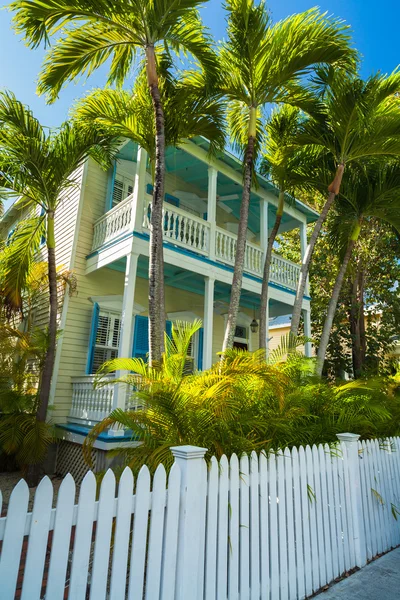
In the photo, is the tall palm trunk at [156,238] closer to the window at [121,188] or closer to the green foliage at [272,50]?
the green foliage at [272,50]

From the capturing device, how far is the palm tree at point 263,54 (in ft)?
20.8

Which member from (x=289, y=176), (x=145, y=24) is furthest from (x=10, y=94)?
(x=289, y=176)

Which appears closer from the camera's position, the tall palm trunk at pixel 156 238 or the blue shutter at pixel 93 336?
the tall palm trunk at pixel 156 238

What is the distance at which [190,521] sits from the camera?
96.0 inches

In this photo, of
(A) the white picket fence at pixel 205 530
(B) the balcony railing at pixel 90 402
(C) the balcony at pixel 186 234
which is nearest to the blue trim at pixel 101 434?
(B) the balcony railing at pixel 90 402

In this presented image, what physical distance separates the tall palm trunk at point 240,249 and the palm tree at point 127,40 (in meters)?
1.20

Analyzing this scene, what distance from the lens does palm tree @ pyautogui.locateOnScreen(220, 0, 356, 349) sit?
20.8 ft

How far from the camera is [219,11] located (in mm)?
6547

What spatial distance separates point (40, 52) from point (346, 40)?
530cm

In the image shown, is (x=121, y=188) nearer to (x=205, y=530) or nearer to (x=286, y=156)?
(x=286, y=156)

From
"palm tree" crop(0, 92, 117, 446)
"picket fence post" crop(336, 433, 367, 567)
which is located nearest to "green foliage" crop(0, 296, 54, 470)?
"palm tree" crop(0, 92, 117, 446)

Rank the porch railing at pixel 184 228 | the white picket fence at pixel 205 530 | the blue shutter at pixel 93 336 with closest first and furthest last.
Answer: the white picket fence at pixel 205 530, the porch railing at pixel 184 228, the blue shutter at pixel 93 336

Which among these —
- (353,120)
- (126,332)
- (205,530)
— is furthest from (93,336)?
(353,120)

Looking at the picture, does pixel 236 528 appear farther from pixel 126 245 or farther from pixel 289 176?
pixel 289 176
